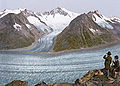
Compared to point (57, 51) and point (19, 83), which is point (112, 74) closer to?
point (19, 83)

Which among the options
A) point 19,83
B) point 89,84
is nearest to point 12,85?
point 19,83

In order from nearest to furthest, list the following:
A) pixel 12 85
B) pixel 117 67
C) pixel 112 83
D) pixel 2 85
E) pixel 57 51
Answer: pixel 112 83
pixel 117 67
pixel 12 85
pixel 2 85
pixel 57 51

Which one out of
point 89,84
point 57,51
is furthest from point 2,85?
point 57,51

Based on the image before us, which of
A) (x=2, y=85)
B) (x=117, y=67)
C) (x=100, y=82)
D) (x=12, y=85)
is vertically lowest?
(x=2, y=85)

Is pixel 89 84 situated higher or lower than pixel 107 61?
lower

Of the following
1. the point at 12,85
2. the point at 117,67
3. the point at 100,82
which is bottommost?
the point at 12,85

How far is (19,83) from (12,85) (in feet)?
5.67

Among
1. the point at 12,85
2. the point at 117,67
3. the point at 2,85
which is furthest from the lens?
the point at 2,85

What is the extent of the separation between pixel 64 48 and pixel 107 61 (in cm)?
16013

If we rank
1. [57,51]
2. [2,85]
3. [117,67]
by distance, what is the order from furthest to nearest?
[57,51]
[2,85]
[117,67]

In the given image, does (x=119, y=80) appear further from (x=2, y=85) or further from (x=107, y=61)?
(x=2, y=85)

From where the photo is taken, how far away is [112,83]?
31141mm

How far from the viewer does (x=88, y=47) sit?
19875cm

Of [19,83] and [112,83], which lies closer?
[112,83]
